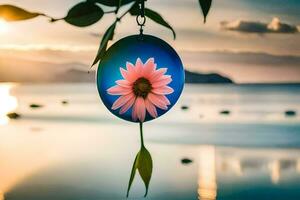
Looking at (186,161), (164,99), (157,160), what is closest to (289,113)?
(186,161)

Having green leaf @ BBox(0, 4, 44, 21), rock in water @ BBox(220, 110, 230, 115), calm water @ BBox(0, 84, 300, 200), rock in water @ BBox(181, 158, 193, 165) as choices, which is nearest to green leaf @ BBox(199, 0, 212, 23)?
green leaf @ BBox(0, 4, 44, 21)

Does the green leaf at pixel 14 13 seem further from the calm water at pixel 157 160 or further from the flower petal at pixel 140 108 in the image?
the calm water at pixel 157 160

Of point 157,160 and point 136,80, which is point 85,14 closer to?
point 136,80

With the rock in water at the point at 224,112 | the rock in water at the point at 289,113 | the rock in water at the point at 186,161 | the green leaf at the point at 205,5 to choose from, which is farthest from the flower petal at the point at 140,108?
the rock in water at the point at 224,112

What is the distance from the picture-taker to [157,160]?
41.9ft

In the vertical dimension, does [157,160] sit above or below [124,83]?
below

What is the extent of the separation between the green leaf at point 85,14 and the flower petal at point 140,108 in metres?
0.10

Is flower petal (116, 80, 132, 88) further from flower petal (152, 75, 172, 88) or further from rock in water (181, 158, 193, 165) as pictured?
rock in water (181, 158, 193, 165)

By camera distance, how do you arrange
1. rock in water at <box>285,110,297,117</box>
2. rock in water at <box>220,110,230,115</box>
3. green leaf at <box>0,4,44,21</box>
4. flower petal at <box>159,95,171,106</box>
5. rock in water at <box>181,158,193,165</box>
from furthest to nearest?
1. rock in water at <box>220,110,230,115</box>
2. rock in water at <box>285,110,297,117</box>
3. rock in water at <box>181,158,193,165</box>
4. flower petal at <box>159,95,171,106</box>
5. green leaf at <box>0,4,44,21</box>

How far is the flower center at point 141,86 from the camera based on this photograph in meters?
0.51

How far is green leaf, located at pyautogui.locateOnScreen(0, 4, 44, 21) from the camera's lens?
43 centimetres

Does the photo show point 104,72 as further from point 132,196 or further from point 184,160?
point 184,160

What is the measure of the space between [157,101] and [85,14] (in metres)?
0.12

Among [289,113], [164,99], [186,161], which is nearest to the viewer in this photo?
[164,99]
